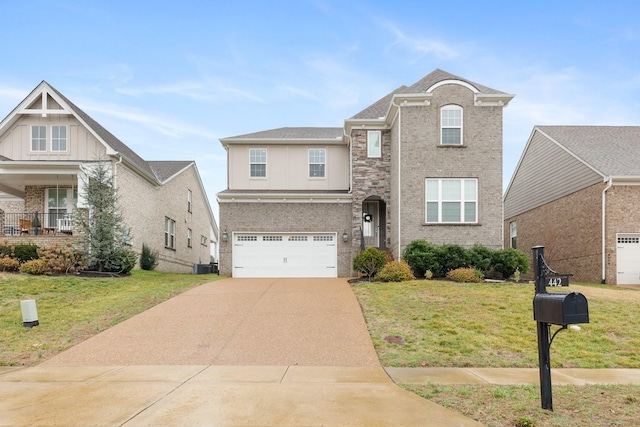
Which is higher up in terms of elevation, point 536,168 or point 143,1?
point 143,1

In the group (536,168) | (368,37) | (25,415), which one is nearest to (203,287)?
(368,37)

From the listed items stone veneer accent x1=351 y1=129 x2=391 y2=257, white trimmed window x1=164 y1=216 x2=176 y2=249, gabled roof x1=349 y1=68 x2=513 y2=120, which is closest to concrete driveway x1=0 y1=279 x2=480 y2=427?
stone veneer accent x1=351 y1=129 x2=391 y2=257

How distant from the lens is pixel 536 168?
29.2 m

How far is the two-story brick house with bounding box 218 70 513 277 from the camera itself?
21.5 m

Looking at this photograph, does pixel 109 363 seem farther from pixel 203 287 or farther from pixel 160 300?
pixel 203 287

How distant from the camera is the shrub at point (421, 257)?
65.6 feet

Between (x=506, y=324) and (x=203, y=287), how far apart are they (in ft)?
35.2

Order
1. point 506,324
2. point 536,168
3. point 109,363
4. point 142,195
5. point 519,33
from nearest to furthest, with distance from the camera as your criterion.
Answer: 1. point 109,363
2. point 506,324
3. point 519,33
4. point 142,195
5. point 536,168

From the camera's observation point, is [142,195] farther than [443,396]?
Yes

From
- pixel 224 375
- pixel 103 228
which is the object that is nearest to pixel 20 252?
pixel 103 228

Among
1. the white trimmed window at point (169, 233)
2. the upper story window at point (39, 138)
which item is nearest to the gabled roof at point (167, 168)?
the white trimmed window at point (169, 233)

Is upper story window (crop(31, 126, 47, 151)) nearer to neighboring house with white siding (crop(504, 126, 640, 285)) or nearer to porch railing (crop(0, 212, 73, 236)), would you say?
porch railing (crop(0, 212, 73, 236))

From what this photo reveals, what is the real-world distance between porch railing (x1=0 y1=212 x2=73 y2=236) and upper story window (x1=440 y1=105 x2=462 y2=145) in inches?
637

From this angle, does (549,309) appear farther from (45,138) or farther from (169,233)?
(169,233)
